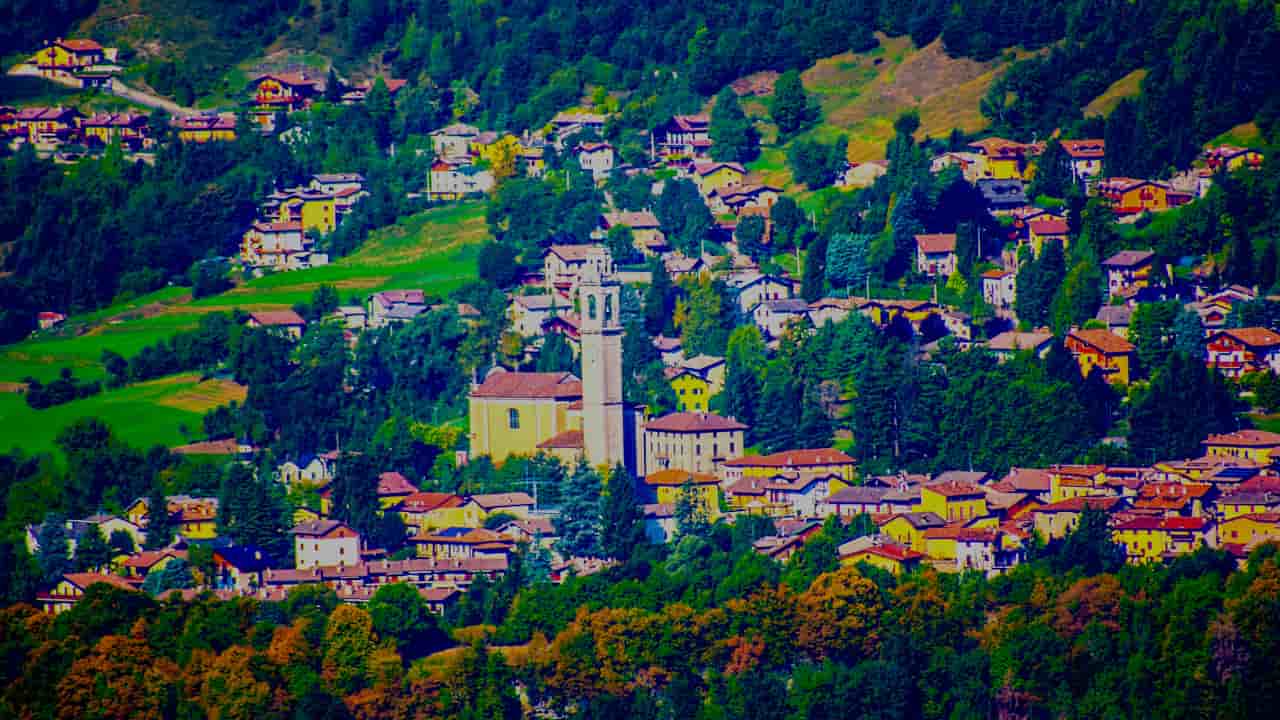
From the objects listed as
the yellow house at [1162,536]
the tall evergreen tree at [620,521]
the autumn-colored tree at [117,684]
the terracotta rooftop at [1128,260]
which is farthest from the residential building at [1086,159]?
the autumn-colored tree at [117,684]

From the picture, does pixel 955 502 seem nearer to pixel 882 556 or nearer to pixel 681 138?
pixel 882 556

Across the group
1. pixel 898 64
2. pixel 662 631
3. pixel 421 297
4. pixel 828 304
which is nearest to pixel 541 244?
pixel 421 297

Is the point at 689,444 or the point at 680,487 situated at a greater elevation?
the point at 689,444

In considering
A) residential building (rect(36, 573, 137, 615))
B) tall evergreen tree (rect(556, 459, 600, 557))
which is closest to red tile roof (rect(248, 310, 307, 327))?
residential building (rect(36, 573, 137, 615))

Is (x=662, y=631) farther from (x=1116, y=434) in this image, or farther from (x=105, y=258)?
(x=105, y=258)

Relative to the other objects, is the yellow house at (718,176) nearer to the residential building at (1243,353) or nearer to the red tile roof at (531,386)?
the red tile roof at (531,386)

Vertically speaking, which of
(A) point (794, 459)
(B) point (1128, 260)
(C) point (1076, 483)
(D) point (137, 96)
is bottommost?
(C) point (1076, 483)

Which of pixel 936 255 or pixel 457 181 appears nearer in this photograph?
pixel 936 255

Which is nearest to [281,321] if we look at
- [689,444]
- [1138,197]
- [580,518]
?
[689,444]
